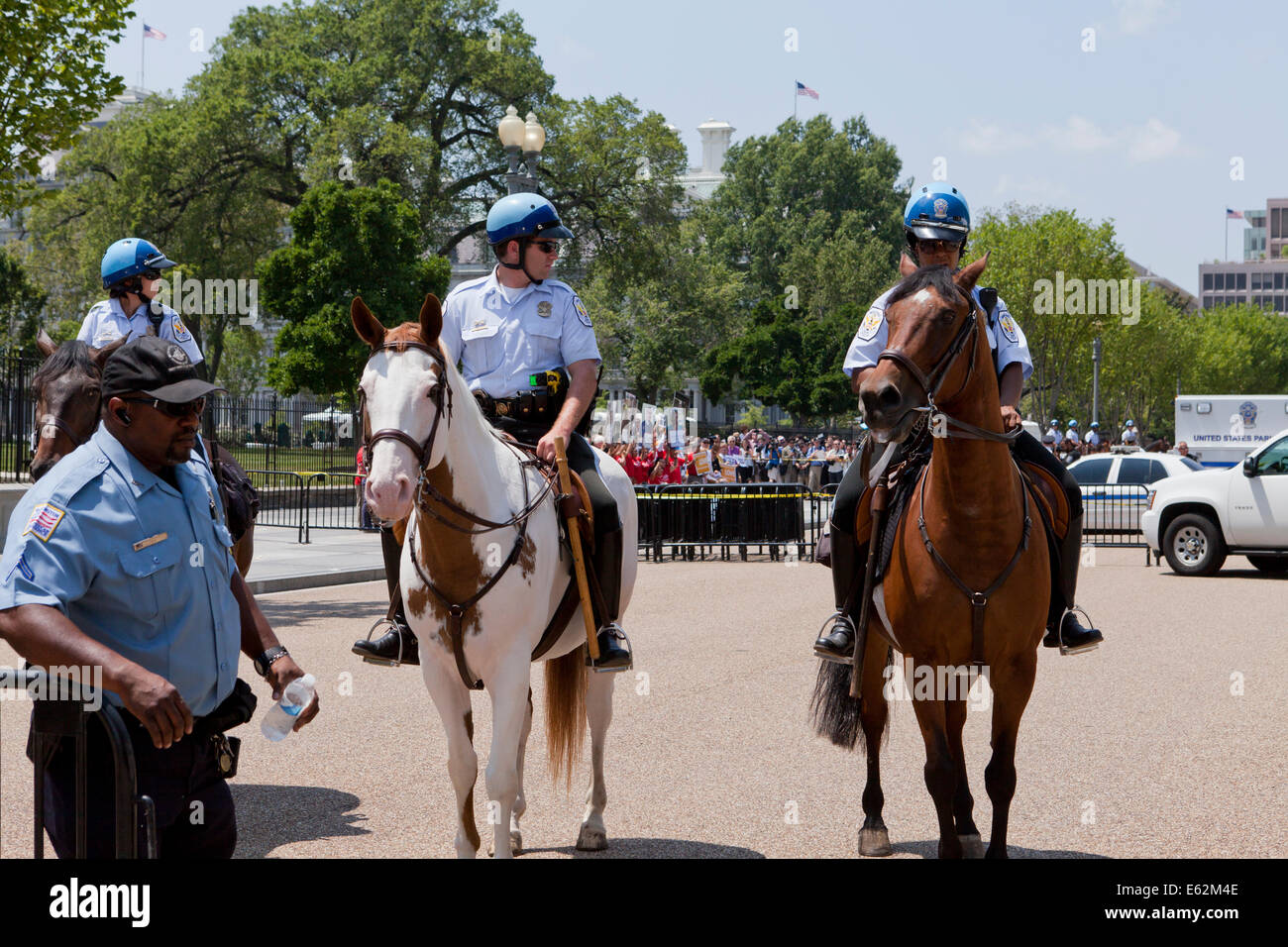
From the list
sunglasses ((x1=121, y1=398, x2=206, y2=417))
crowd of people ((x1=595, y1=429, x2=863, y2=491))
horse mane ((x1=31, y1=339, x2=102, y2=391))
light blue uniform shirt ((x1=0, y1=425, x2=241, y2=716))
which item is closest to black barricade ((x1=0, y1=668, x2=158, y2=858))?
light blue uniform shirt ((x1=0, y1=425, x2=241, y2=716))

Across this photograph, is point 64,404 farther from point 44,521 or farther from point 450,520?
point 44,521

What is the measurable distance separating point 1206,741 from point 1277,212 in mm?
206982

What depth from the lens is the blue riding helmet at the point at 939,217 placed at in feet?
19.5

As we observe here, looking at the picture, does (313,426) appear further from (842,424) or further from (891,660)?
(842,424)

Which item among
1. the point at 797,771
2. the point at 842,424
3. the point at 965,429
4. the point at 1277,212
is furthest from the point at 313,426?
the point at 1277,212

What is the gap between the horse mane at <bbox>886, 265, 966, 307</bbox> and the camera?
16.5ft

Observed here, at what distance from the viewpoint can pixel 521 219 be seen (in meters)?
5.80

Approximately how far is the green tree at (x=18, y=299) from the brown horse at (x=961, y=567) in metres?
48.4

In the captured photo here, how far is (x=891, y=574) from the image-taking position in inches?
218

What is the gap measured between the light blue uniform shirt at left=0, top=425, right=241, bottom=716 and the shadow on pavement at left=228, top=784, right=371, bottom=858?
8.32ft

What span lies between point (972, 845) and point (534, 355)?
8.93ft

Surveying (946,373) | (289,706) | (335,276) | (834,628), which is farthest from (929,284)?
(335,276)

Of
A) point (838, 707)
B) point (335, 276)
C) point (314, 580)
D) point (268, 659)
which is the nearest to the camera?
point (268, 659)

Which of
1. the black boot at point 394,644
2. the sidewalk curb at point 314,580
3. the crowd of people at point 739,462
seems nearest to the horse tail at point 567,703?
the black boot at point 394,644
